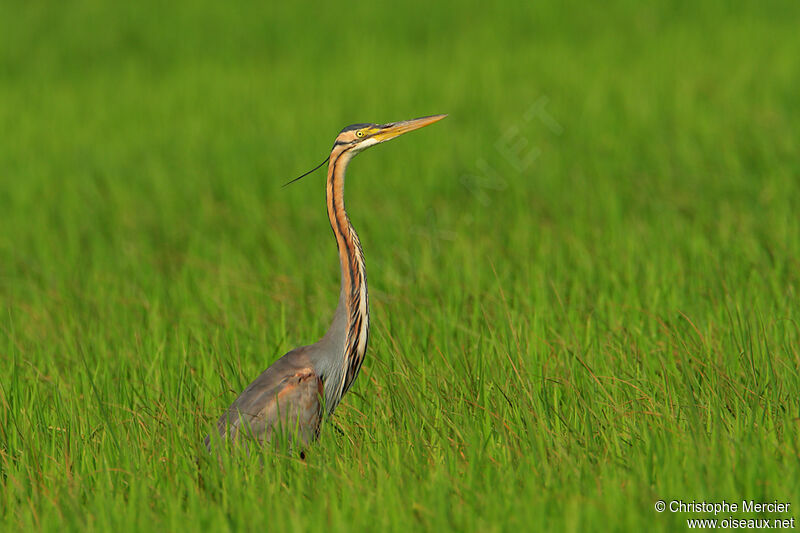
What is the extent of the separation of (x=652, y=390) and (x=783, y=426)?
647 mm

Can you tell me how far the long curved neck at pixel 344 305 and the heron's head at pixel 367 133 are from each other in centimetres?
4

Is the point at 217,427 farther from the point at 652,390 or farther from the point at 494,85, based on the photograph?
the point at 494,85

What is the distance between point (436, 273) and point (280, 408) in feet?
8.55

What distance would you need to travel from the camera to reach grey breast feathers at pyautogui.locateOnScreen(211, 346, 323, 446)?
3.67 meters

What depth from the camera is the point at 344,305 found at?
3.91 metres

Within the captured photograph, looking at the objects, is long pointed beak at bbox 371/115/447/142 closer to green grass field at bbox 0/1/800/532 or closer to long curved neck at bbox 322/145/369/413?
long curved neck at bbox 322/145/369/413

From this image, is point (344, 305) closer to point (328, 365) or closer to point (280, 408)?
point (328, 365)

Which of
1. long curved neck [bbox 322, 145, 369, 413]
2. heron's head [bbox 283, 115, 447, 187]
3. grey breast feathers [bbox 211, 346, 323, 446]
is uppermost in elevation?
heron's head [bbox 283, 115, 447, 187]

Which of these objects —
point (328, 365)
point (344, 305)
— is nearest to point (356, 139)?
point (344, 305)

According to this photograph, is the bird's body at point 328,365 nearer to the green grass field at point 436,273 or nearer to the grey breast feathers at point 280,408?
the grey breast feathers at point 280,408

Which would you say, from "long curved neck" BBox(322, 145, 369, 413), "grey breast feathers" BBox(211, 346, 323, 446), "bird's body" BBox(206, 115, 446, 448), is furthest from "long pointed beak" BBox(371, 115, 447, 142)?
"grey breast feathers" BBox(211, 346, 323, 446)

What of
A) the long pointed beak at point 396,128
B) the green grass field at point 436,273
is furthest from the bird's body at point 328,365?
the green grass field at point 436,273

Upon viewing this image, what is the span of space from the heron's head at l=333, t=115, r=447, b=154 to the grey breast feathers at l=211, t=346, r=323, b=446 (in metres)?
0.91

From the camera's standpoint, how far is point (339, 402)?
404 cm
